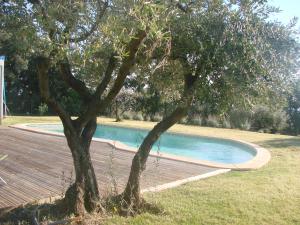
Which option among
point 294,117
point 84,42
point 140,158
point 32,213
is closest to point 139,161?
point 140,158

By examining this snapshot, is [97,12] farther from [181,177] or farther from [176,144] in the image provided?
[176,144]

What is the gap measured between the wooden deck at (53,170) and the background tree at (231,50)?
1.58 meters

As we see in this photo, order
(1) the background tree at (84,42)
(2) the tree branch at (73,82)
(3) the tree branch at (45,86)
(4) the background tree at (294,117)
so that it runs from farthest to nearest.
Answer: (4) the background tree at (294,117) < (2) the tree branch at (73,82) < (3) the tree branch at (45,86) < (1) the background tree at (84,42)

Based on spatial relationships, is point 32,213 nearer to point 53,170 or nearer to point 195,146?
point 53,170

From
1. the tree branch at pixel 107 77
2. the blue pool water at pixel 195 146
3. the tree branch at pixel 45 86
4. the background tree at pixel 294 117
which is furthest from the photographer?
the background tree at pixel 294 117

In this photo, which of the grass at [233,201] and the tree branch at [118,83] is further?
the grass at [233,201]

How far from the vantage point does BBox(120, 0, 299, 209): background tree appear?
399 cm

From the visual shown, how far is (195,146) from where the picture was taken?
1552 cm

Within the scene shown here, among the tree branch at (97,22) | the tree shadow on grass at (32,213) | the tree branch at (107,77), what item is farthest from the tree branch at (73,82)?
the tree shadow on grass at (32,213)

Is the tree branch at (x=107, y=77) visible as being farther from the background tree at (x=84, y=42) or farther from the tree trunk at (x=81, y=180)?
the tree trunk at (x=81, y=180)

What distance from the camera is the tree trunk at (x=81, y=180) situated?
4.71 metres

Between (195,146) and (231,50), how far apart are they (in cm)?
1176

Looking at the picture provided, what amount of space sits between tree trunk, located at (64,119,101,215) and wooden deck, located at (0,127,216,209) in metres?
0.32

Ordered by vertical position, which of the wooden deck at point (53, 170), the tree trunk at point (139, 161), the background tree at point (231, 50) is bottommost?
the wooden deck at point (53, 170)
